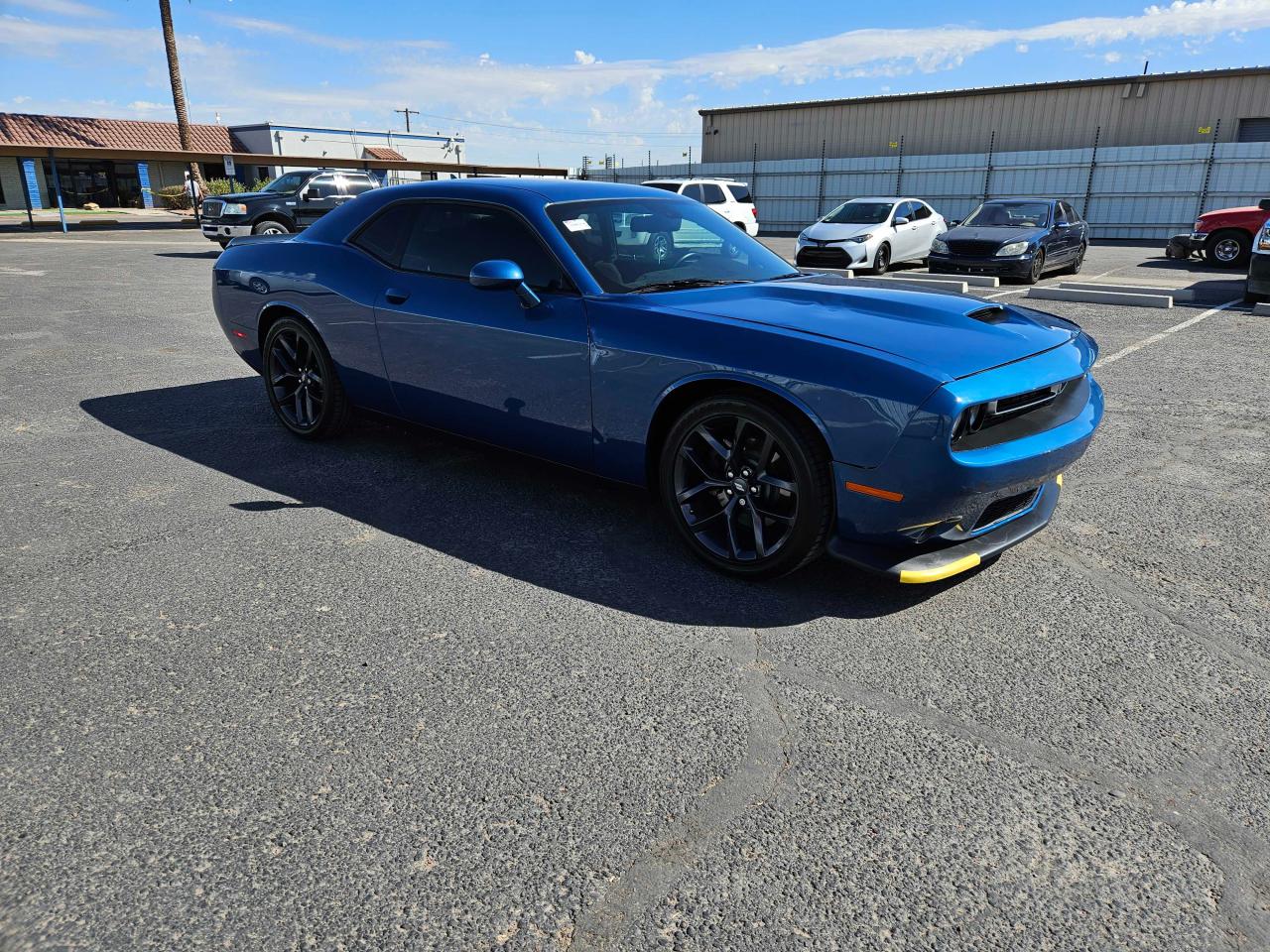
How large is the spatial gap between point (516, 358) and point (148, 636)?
6.08 ft

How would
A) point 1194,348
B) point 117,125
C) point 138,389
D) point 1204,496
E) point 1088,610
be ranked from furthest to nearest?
1. point 117,125
2. point 1194,348
3. point 138,389
4. point 1204,496
5. point 1088,610

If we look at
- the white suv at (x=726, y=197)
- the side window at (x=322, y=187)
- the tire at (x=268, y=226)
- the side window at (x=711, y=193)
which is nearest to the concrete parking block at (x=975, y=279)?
the white suv at (x=726, y=197)

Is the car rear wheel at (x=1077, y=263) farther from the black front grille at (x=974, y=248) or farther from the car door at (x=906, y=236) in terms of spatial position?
the black front grille at (x=974, y=248)

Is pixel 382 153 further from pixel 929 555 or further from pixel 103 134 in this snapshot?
pixel 929 555

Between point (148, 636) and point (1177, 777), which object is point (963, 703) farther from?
point (148, 636)

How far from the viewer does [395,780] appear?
2342 millimetres

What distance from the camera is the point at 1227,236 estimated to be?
16.6m

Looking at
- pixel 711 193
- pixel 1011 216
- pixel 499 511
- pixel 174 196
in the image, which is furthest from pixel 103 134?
pixel 499 511

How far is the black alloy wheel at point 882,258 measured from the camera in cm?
1587

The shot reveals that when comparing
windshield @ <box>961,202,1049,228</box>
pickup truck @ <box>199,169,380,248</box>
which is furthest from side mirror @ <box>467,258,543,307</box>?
pickup truck @ <box>199,169,380,248</box>

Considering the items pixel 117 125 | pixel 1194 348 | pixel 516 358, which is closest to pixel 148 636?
pixel 516 358

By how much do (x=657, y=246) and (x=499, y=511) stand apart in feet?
4.92

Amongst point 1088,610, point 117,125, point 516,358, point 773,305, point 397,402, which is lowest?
point 1088,610

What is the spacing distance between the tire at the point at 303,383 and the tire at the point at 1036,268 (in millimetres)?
12577
